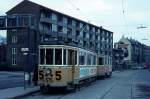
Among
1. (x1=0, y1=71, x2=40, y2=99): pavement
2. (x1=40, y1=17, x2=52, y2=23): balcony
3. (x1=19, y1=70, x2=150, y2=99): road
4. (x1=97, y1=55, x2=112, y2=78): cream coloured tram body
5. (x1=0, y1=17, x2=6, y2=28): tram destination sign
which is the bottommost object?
(x1=19, y1=70, x2=150, y2=99): road

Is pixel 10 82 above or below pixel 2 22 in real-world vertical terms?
below

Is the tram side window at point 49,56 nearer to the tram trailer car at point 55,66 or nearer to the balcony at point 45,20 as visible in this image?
the tram trailer car at point 55,66

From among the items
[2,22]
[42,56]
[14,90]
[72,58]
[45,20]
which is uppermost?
[45,20]

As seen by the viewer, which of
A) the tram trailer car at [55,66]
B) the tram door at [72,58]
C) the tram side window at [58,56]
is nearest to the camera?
the tram trailer car at [55,66]

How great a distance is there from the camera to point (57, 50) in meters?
25.8

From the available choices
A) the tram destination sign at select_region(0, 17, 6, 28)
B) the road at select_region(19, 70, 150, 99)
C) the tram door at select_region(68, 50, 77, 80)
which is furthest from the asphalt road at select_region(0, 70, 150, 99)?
the tram destination sign at select_region(0, 17, 6, 28)

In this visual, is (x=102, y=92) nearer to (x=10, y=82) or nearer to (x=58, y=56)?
(x=58, y=56)

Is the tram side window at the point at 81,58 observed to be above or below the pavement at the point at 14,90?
above

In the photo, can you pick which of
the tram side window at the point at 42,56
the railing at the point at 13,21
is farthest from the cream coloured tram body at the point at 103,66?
the tram side window at the point at 42,56

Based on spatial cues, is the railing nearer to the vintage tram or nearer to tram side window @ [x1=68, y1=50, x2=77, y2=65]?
tram side window @ [x1=68, y1=50, x2=77, y2=65]

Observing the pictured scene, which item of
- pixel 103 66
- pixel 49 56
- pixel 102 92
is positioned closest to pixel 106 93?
pixel 102 92

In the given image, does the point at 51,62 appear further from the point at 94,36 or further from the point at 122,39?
the point at 122,39

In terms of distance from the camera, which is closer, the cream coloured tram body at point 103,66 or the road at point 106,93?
the road at point 106,93

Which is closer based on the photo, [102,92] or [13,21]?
[102,92]
